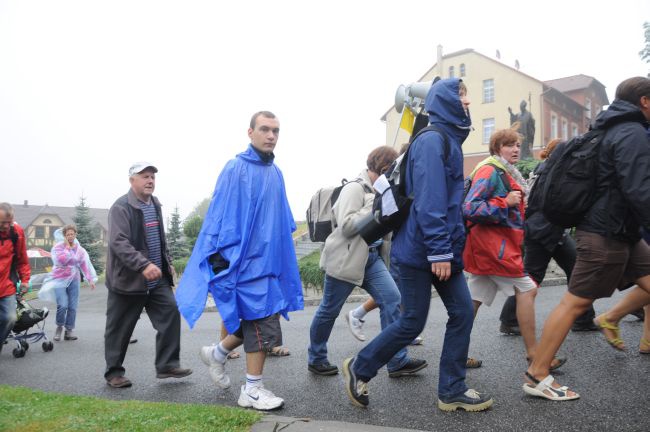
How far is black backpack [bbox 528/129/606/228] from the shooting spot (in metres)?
3.46

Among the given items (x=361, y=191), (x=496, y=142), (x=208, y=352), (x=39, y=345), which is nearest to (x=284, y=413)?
(x=208, y=352)

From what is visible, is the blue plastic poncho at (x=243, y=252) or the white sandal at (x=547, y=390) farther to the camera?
the blue plastic poncho at (x=243, y=252)

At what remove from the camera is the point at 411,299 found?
339cm

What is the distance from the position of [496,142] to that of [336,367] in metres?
2.41

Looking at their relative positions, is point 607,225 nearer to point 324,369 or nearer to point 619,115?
point 619,115

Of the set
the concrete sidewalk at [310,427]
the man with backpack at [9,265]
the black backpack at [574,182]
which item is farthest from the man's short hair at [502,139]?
the man with backpack at [9,265]

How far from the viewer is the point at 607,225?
11.3 ft

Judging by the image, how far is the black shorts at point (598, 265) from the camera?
3.45 m

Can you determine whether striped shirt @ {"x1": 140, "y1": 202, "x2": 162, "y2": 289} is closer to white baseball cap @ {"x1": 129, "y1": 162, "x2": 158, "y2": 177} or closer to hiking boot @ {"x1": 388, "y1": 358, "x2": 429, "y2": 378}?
white baseball cap @ {"x1": 129, "y1": 162, "x2": 158, "y2": 177}

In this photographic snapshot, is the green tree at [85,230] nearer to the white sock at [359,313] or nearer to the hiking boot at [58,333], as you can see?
the hiking boot at [58,333]

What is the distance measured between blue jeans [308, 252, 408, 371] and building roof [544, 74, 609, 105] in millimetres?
53849

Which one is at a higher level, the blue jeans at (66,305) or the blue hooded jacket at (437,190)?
the blue hooded jacket at (437,190)

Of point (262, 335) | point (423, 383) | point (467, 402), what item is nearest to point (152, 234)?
point (262, 335)

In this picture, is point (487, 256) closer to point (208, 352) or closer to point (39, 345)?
point (208, 352)
